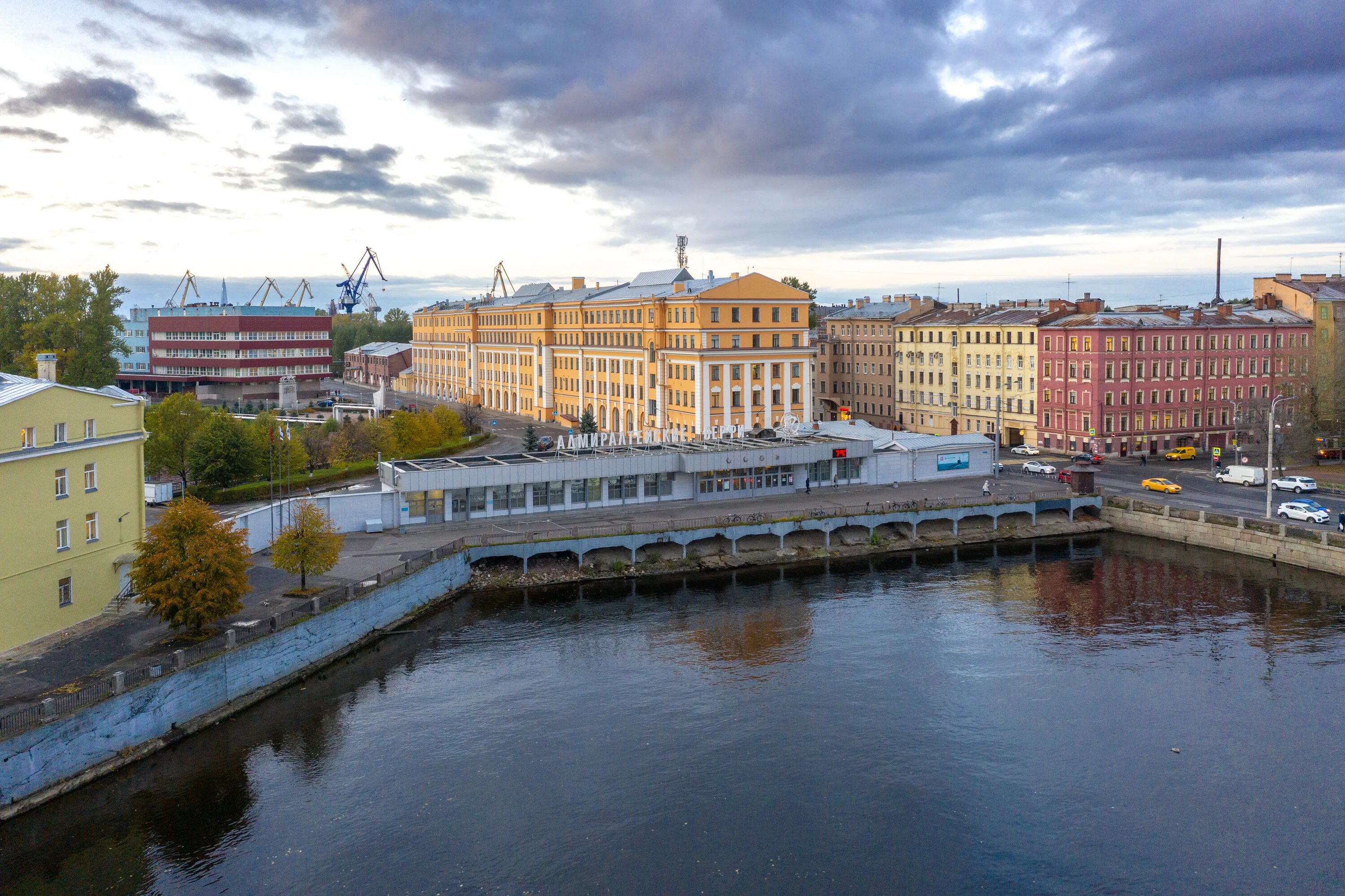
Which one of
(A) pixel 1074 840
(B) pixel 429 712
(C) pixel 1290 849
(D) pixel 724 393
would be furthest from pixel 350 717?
(D) pixel 724 393

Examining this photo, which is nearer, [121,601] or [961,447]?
Answer: [121,601]

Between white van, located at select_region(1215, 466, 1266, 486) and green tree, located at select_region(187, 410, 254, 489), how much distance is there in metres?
60.5

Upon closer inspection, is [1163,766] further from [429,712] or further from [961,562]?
[961,562]

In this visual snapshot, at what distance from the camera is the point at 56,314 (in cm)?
7462

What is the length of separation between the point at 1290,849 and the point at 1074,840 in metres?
5.06

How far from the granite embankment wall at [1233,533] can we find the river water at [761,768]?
22.5ft

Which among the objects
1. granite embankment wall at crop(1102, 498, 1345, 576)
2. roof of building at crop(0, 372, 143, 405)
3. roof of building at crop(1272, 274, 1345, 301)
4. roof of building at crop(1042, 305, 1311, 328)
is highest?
roof of building at crop(1272, 274, 1345, 301)

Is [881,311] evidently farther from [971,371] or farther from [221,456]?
[221,456]

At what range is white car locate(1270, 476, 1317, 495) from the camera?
6034 cm

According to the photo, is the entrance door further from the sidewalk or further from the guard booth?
the guard booth

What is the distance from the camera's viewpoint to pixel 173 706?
30172 mm

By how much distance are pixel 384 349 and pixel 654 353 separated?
3664 inches

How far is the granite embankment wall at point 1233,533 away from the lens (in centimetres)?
4962

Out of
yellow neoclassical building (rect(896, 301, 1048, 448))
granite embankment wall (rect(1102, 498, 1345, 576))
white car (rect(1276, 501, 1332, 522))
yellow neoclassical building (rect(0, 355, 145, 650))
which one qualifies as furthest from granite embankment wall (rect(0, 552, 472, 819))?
yellow neoclassical building (rect(896, 301, 1048, 448))
